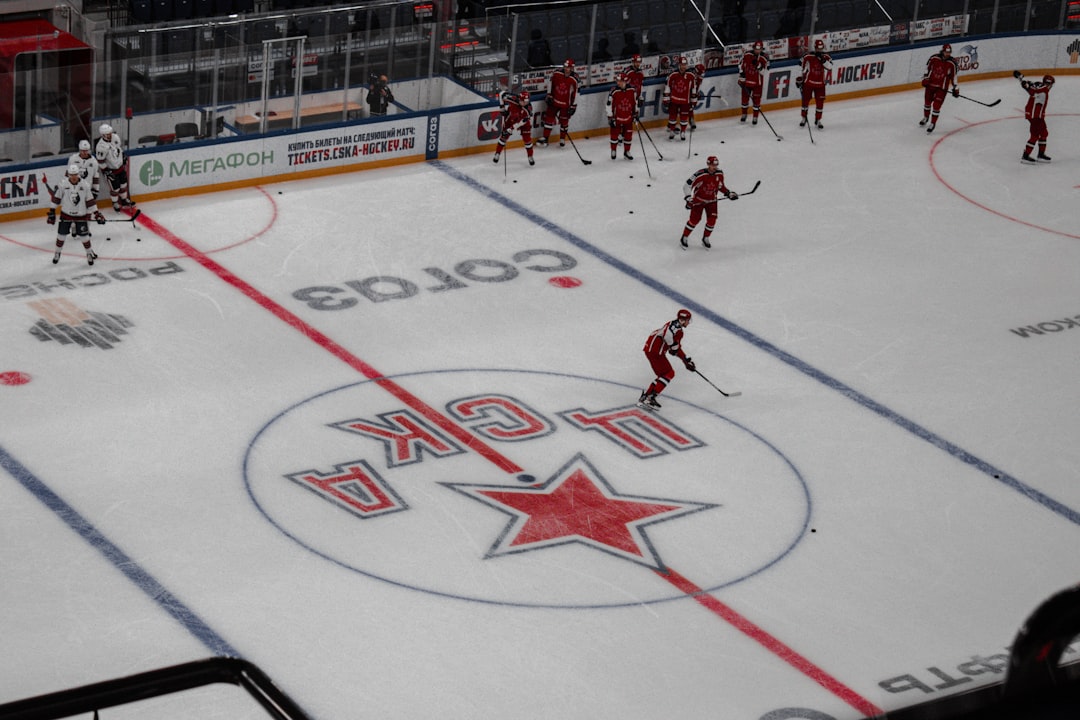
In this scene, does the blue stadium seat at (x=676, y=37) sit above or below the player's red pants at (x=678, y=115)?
above

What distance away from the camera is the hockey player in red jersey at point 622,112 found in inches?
774

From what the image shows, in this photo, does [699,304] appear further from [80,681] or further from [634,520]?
[80,681]

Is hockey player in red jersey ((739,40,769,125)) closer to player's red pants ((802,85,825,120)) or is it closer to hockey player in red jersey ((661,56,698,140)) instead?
player's red pants ((802,85,825,120))

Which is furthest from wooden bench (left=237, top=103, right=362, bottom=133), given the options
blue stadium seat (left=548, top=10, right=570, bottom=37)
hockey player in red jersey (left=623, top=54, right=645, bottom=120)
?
hockey player in red jersey (left=623, top=54, right=645, bottom=120)

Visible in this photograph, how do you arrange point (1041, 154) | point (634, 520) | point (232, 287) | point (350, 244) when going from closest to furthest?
1. point (634, 520)
2. point (232, 287)
3. point (350, 244)
4. point (1041, 154)

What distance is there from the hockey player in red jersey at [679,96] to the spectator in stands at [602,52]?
0.88m

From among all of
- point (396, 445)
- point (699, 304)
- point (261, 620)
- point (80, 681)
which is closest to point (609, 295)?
point (699, 304)

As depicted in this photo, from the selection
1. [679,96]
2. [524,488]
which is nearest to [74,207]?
[524,488]

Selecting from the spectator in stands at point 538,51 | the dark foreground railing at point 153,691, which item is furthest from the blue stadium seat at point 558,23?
the dark foreground railing at point 153,691

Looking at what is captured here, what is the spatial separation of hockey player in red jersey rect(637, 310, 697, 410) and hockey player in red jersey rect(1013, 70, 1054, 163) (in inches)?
354

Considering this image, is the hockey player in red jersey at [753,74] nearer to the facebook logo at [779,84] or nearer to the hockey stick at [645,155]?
the facebook logo at [779,84]

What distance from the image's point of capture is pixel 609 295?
16.1 meters

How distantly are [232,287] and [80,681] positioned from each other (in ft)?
22.2

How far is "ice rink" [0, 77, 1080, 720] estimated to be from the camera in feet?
32.6
